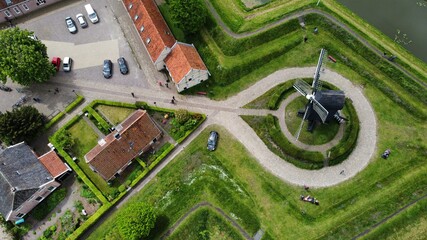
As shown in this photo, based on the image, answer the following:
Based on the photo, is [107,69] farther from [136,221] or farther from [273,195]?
[273,195]

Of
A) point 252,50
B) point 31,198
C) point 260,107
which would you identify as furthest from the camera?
point 252,50

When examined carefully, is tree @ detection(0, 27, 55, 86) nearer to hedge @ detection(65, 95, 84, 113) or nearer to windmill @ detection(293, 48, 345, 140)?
hedge @ detection(65, 95, 84, 113)

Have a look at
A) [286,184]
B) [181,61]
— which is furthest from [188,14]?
[286,184]

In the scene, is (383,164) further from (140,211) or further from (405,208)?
(140,211)

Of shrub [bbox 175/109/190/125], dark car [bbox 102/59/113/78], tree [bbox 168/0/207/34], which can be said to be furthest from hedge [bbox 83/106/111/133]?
tree [bbox 168/0/207/34]

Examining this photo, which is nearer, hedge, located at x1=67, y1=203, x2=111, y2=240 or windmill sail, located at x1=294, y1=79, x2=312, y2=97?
windmill sail, located at x1=294, y1=79, x2=312, y2=97

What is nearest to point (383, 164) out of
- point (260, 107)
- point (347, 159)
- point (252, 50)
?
point (347, 159)

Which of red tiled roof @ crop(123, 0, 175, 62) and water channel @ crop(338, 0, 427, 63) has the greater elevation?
red tiled roof @ crop(123, 0, 175, 62)
